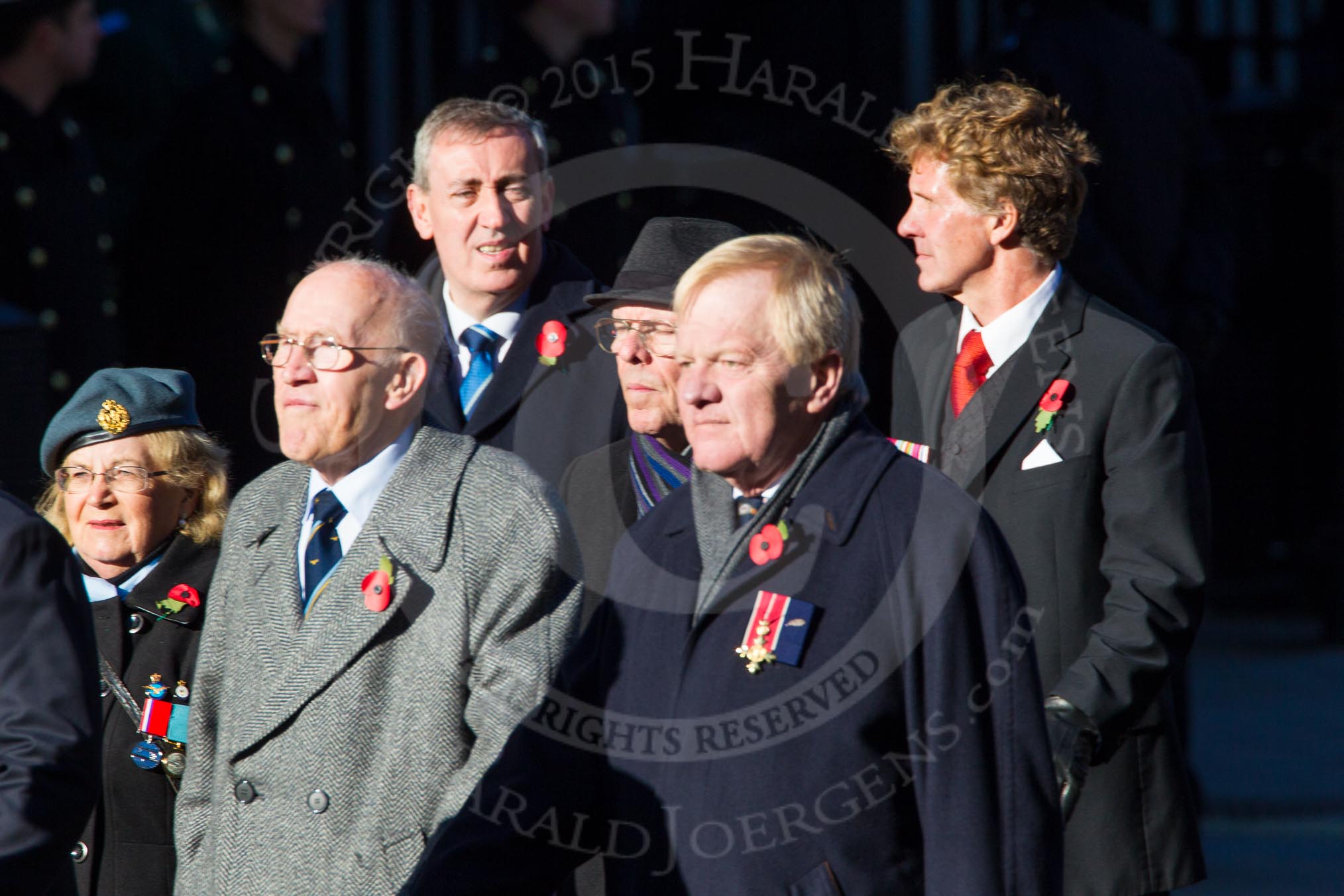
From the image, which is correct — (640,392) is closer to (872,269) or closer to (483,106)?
(483,106)

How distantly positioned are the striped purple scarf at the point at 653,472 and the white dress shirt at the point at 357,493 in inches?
22.6

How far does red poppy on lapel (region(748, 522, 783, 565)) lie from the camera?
273 centimetres

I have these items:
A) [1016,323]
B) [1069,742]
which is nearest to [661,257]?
[1016,323]

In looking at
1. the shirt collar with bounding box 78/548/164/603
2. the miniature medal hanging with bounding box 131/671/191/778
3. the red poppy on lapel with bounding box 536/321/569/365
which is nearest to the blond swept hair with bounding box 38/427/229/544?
the shirt collar with bounding box 78/548/164/603

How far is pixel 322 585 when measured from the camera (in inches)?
126

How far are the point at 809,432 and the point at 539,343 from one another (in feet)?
4.53

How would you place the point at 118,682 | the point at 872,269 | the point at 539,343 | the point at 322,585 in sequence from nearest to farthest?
1. the point at 322,585
2. the point at 118,682
3. the point at 539,343
4. the point at 872,269

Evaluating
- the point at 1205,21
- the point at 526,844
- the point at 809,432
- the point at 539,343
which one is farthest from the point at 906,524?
the point at 1205,21

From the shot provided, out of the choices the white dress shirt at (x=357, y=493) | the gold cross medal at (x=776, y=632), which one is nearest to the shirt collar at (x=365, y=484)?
the white dress shirt at (x=357, y=493)

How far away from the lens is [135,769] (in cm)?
352

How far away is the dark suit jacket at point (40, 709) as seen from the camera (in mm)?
2584

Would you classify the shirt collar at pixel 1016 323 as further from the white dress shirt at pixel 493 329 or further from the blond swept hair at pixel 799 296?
the white dress shirt at pixel 493 329

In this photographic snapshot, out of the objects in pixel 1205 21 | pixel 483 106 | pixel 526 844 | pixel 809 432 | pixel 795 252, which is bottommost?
pixel 526 844

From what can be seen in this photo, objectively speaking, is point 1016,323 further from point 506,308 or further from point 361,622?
point 361,622
